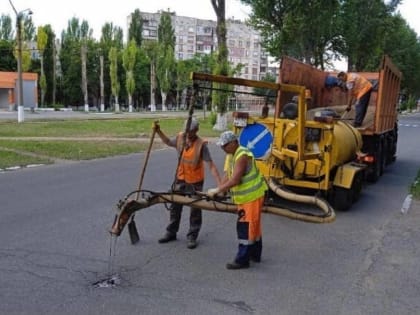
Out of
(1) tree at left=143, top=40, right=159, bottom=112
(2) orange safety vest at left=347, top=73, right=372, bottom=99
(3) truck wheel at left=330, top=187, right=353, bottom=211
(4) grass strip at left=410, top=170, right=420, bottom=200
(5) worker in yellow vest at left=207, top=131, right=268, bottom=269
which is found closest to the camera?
(5) worker in yellow vest at left=207, top=131, right=268, bottom=269

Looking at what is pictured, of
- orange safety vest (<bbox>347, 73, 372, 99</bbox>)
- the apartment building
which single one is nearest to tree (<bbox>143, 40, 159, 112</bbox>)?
the apartment building

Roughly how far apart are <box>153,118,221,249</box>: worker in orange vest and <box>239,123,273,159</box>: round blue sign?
2.24 meters

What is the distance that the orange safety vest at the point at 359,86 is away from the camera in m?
11.6

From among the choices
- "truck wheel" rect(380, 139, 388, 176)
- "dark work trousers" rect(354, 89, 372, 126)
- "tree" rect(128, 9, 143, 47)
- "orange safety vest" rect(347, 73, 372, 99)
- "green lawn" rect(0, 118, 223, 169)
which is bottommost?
"green lawn" rect(0, 118, 223, 169)

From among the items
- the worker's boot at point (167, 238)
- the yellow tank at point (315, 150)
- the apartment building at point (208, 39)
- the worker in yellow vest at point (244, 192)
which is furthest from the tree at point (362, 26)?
the apartment building at point (208, 39)

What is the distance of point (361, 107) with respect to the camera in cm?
1156

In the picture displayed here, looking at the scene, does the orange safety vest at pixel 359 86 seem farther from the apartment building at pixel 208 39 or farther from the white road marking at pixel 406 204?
the apartment building at pixel 208 39

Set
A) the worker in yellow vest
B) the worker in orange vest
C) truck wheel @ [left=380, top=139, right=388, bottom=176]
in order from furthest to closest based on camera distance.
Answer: truck wheel @ [left=380, top=139, right=388, bottom=176]
the worker in orange vest
the worker in yellow vest

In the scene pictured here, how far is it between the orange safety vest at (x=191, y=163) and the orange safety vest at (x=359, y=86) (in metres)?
6.31

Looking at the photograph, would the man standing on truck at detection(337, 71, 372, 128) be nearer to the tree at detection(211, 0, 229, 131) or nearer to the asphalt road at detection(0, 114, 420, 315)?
the asphalt road at detection(0, 114, 420, 315)

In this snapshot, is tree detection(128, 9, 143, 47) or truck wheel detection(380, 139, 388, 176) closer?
truck wheel detection(380, 139, 388, 176)

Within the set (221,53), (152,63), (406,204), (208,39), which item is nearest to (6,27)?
(152,63)

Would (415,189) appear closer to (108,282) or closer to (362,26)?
(108,282)

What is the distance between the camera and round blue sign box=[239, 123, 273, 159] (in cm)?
861
